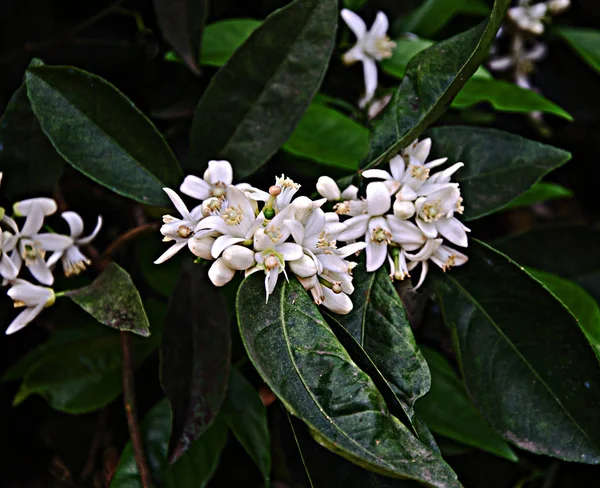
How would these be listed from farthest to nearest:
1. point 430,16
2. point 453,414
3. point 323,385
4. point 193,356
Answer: point 430,16 < point 453,414 < point 193,356 < point 323,385

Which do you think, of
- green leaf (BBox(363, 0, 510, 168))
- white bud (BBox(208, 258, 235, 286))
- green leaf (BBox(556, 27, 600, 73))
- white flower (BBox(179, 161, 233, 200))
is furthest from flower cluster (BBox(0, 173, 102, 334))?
green leaf (BBox(556, 27, 600, 73))

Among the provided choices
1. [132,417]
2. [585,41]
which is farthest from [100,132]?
[585,41]

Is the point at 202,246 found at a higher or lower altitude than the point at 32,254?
higher

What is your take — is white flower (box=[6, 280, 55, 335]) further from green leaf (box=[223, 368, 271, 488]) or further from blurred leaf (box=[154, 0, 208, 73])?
blurred leaf (box=[154, 0, 208, 73])

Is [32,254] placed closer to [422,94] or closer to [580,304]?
[422,94]

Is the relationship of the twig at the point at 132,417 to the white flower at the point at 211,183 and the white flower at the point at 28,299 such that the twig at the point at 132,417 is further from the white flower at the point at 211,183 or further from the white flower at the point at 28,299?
the white flower at the point at 211,183

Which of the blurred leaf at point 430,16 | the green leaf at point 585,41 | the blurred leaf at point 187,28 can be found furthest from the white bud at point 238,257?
the green leaf at point 585,41
